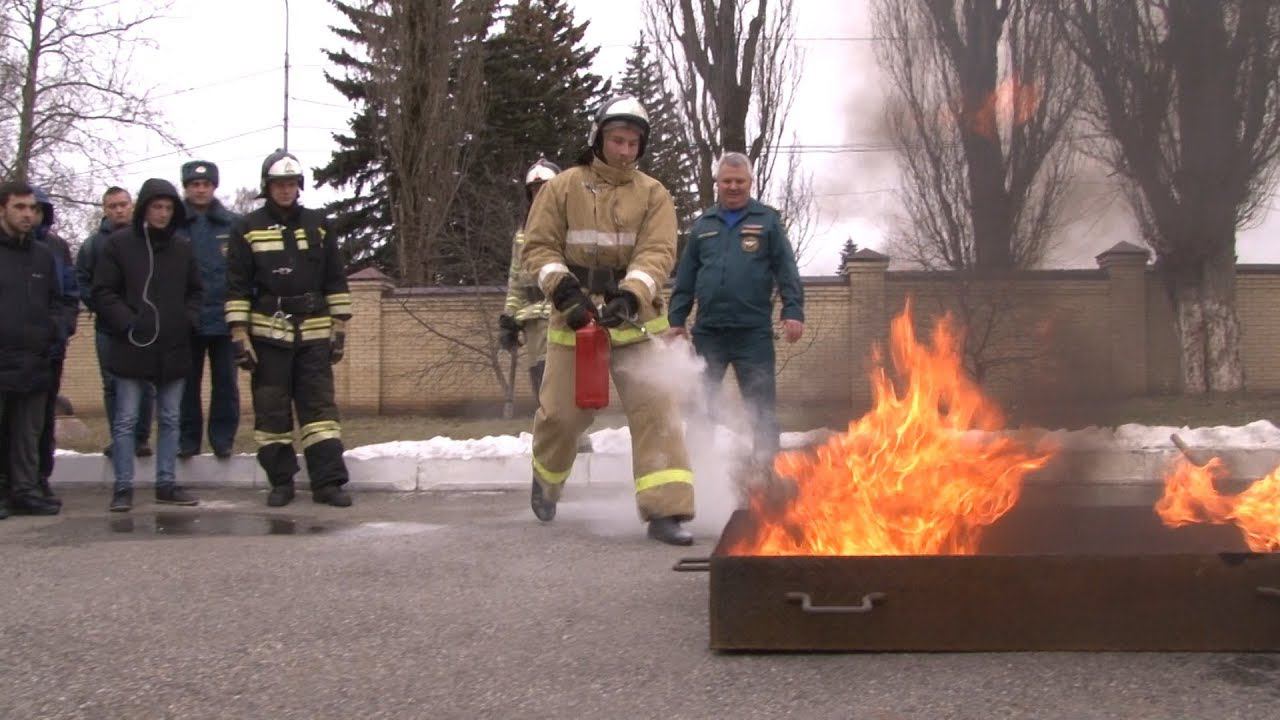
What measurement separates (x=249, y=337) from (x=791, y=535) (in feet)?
13.7

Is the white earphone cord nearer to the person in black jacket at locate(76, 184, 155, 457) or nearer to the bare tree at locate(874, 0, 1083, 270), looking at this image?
the person in black jacket at locate(76, 184, 155, 457)

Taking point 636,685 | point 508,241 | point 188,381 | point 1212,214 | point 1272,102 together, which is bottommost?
point 636,685

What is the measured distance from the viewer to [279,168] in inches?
260

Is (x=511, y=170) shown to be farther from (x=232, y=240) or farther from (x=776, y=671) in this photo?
(x=776, y=671)

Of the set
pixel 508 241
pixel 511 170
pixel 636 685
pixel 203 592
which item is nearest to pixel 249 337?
pixel 203 592

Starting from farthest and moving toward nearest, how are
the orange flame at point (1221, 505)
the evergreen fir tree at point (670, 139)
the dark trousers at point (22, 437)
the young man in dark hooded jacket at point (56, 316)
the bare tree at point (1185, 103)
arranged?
the evergreen fir tree at point (670, 139), the young man in dark hooded jacket at point (56, 316), the dark trousers at point (22, 437), the bare tree at point (1185, 103), the orange flame at point (1221, 505)

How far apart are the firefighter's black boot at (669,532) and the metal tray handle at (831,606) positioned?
1.92m

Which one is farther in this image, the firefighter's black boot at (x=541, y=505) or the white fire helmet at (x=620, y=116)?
the firefighter's black boot at (x=541, y=505)

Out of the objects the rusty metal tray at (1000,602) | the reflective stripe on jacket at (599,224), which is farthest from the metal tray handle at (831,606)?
the reflective stripe on jacket at (599,224)

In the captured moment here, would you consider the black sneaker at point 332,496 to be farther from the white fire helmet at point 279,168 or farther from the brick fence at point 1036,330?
the brick fence at point 1036,330

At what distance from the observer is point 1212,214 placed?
465cm

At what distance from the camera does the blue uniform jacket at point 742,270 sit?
19.6ft

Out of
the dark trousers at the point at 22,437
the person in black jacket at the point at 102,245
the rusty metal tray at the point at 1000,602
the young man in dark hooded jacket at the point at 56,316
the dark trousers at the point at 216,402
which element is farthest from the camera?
the dark trousers at the point at 216,402

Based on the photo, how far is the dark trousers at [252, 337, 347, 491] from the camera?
261 inches
